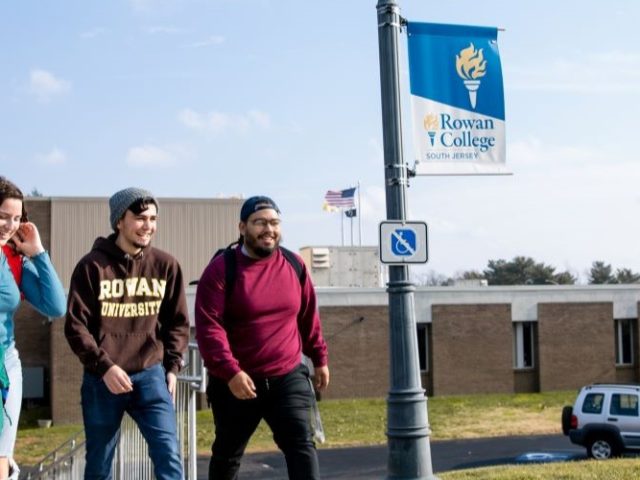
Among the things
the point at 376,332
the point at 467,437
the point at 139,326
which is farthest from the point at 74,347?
the point at 376,332

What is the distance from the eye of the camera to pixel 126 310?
5512 millimetres

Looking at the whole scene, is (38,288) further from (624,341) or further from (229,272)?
(624,341)

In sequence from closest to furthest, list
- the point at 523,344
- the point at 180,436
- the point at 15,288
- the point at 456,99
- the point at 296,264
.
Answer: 1. the point at 15,288
2. the point at 296,264
3. the point at 180,436
4. the point at 456,99
5. the point at 523,344

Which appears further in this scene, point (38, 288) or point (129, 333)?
point (129, 333)

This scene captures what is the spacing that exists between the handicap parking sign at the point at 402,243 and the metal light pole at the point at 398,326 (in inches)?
3.5

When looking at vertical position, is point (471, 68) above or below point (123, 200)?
above

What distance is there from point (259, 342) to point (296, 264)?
0.55 metres

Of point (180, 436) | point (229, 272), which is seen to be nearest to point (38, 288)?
point (229, 272)

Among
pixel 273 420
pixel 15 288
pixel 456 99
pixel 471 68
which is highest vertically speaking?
pixel 471 68

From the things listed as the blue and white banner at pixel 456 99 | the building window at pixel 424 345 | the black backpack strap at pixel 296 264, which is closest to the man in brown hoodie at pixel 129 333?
the black backpack strap at pixel 296 264

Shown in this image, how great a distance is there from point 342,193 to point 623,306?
13385 millimetres

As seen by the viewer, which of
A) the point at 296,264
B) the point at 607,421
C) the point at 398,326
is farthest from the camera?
the point at 607,421

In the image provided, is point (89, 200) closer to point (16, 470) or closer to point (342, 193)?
point (342, 193)

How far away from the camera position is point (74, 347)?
17.8 ft
